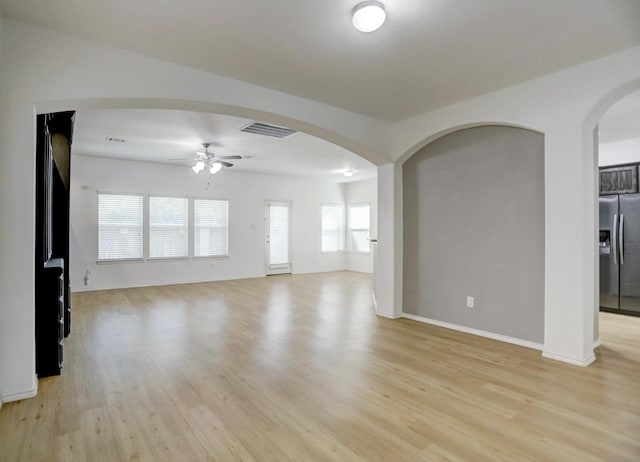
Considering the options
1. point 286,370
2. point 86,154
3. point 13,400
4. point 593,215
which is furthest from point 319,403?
point 86,154

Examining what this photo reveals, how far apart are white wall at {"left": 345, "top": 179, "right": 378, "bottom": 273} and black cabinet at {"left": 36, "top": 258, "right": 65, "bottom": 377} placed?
811 cm

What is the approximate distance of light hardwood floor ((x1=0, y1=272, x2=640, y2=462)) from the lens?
6.87 feet

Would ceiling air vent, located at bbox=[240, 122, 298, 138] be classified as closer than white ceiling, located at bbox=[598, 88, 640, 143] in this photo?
No

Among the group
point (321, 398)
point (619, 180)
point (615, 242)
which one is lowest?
point (321, 398)

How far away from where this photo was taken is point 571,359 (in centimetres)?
340

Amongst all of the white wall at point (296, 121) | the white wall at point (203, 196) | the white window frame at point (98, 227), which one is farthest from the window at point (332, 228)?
the white wall at point (296, 121)

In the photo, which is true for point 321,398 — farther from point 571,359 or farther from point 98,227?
point 98,227

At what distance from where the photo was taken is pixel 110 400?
2.67 meters

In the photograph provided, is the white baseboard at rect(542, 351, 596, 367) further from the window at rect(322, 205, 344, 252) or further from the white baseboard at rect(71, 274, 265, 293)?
the window at rect(322, 205, 344, 252)

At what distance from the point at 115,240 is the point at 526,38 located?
7.74 meters

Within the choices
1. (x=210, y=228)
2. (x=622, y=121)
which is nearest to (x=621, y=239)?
(x=622, y=121)

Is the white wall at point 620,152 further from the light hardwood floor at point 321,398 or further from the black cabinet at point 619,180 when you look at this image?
the light hardwood floor at point 321,398

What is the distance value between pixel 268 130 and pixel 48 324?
11.7ft

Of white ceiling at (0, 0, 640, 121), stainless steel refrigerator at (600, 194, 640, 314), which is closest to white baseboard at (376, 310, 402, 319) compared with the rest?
white ceiling at (0, 0, 640, 121)
